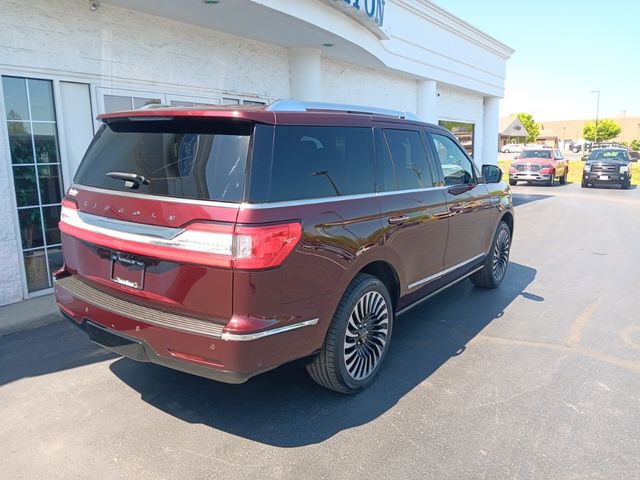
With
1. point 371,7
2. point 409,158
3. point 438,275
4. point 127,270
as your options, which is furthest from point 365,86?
point 127,270

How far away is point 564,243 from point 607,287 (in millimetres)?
3312

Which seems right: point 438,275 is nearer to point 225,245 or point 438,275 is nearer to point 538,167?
point 225,245

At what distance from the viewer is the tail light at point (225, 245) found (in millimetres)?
2678

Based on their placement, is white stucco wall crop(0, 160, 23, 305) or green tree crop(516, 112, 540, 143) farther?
green tree crop(516, 112, 540, 143)

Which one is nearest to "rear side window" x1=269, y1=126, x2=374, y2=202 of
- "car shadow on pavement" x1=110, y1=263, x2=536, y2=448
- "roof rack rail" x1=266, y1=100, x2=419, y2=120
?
"roof rack rail" x1=266, y1=100, x2=419, y2=120

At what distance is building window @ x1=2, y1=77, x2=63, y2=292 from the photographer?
571 cm

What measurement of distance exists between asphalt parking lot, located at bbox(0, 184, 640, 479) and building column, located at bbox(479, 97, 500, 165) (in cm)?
1485

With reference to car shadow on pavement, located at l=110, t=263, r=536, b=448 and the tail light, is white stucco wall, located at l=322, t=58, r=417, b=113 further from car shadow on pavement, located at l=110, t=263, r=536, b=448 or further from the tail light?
the tail light

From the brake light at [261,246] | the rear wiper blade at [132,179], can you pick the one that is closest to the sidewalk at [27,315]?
the rear wiper blade at [132,179]

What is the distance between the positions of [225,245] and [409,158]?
225 cm

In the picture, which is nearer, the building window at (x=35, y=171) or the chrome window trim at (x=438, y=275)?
the chrome window trim at (x=438, y=275)

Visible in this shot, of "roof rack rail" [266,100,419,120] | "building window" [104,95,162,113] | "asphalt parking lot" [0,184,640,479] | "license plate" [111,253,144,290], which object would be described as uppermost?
"building window" [104,95,162,113]

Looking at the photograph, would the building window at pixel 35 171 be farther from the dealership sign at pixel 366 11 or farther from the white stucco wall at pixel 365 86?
the white stucco wall at pixel 365 86

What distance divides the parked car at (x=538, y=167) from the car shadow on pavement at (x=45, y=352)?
23614 mm
